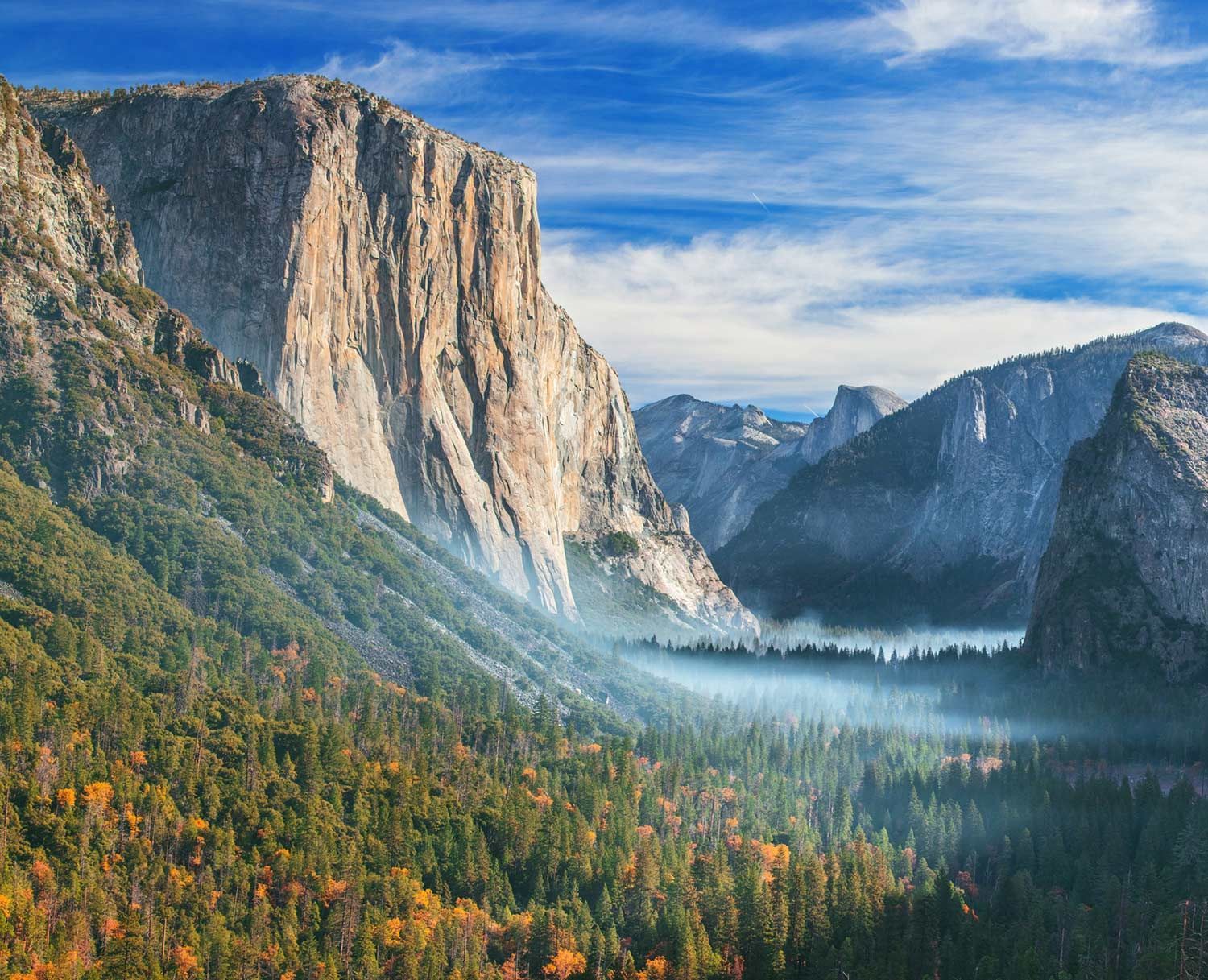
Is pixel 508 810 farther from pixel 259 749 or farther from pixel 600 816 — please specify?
pixel 259 749

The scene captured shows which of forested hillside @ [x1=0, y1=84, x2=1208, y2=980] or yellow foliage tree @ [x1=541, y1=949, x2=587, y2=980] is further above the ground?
forested hillside @ [x1=0, y1=84, x2=1208, y2=980]

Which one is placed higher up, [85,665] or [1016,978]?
[85,665]

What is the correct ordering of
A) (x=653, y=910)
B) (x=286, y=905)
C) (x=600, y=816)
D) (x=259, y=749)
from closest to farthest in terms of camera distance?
1. (x=286, y=905)
2. (x=653, y=910)
3. (x=259, y=749)
4. (x=600, y=816)

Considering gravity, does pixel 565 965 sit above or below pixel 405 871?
below

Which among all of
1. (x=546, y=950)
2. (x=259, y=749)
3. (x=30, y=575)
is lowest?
(x=546, y=950)

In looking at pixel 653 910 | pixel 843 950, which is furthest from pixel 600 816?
pixel 843 950

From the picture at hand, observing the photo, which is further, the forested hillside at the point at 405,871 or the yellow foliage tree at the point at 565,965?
the yellow foliage tree at the point at 565,965

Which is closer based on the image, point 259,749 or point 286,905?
point 286,905

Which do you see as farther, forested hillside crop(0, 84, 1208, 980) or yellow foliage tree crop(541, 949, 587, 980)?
yellow foliage tree crop(541, 949, 587, 980)

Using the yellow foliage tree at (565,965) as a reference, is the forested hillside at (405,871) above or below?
above

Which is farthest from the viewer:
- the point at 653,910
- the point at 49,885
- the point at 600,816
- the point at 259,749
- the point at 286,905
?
the point at 600,816

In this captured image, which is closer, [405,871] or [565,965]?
[565,965]
